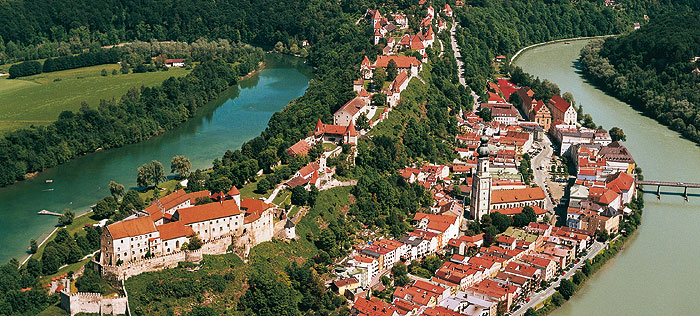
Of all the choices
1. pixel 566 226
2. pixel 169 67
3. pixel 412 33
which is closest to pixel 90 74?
pixel 169 67

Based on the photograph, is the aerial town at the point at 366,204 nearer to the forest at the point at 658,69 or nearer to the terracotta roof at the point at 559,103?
the terracotta roof at the point at 559,103

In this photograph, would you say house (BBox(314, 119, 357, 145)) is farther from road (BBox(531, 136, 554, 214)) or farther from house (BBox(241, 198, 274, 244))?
road (BBox(531, 136, 554, 214))

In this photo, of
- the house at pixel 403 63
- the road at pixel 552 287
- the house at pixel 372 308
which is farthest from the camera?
the house at pixel 403 63

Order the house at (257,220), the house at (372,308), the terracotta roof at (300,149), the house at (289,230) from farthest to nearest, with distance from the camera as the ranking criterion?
the terracotta roof at (300,149)
the house at (289,230)
the house at (257,220)
the house at (372,308)

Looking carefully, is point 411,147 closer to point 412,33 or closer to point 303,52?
point 412,33

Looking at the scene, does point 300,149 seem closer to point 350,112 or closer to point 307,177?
point 307,177

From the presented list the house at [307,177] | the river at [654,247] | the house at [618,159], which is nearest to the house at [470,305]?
the river at [654,247]

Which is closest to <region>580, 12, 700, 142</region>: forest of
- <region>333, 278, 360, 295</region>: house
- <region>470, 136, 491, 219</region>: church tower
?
<region>470, 136, 491, 219</region>: church tower
